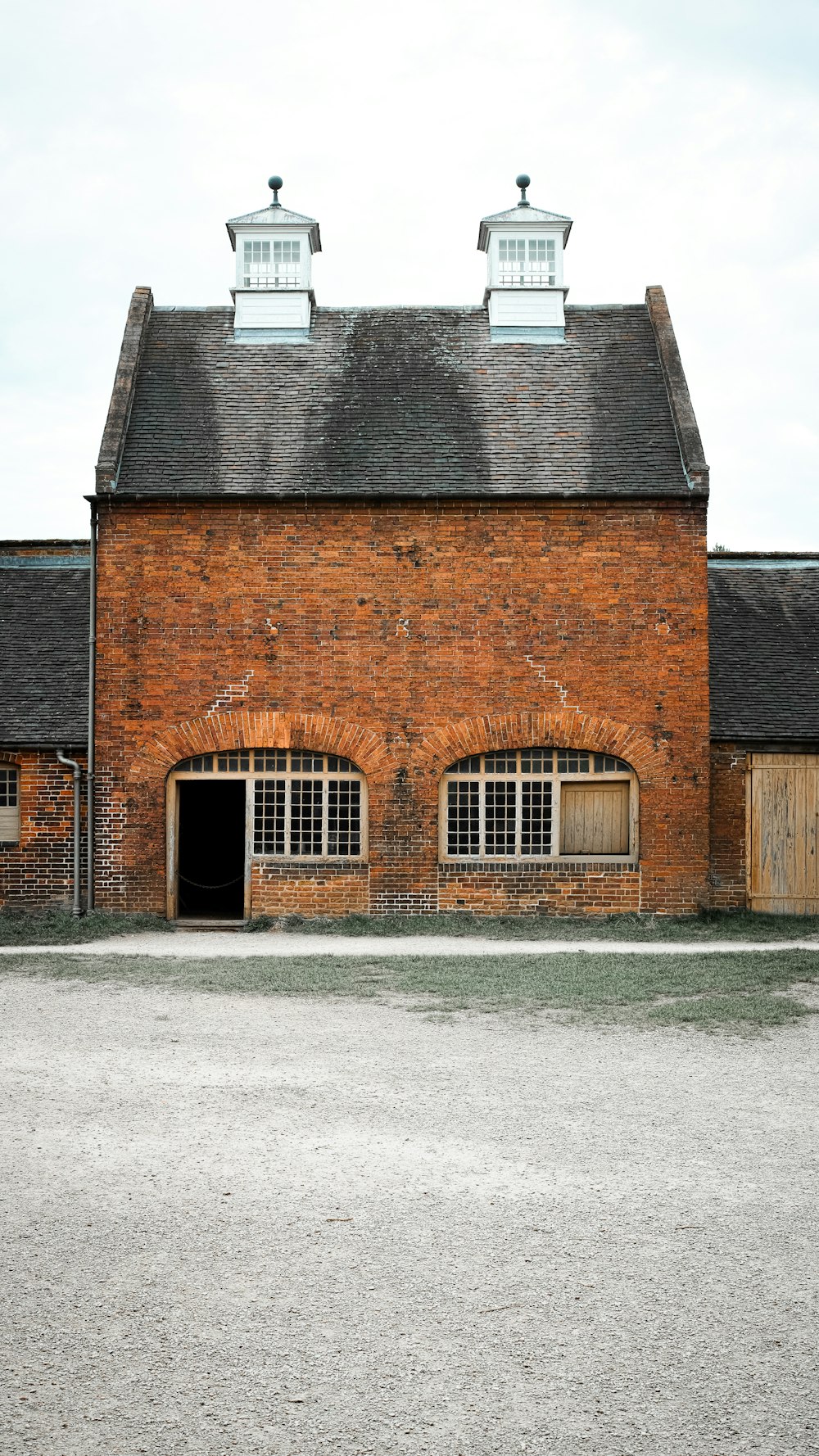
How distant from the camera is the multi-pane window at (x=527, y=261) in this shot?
19.7 meters

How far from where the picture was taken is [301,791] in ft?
54.3

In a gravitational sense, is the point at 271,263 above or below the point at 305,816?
above

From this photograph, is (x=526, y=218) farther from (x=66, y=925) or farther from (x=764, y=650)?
(x=66, y=925)

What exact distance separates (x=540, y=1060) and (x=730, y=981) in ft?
13.0

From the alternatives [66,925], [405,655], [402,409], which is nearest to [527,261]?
[402,409]

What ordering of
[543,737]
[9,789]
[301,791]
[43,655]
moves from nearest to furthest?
1. [543,737]
2. [301,791]
3. [9,789]
4. [43,655]

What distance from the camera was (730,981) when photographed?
Answer: 11.6m

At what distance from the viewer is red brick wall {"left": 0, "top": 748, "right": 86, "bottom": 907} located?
655 inches

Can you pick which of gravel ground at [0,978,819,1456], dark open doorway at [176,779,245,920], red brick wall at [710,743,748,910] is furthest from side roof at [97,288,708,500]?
gravel ground at [0,978,819,1456]

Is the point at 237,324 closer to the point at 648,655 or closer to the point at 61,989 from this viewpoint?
the point at 648,655

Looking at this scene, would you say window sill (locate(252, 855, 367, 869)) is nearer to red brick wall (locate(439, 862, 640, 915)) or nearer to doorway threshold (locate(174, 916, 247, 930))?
doorway threshold (locate(174, 916, 247, 930))

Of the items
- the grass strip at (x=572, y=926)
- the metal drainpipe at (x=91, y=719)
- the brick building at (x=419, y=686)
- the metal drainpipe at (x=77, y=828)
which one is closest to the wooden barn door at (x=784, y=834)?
the brick building at (x=419, y=686)

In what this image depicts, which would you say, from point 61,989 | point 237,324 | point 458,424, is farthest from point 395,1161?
point 237,324

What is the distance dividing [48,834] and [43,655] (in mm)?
3121
